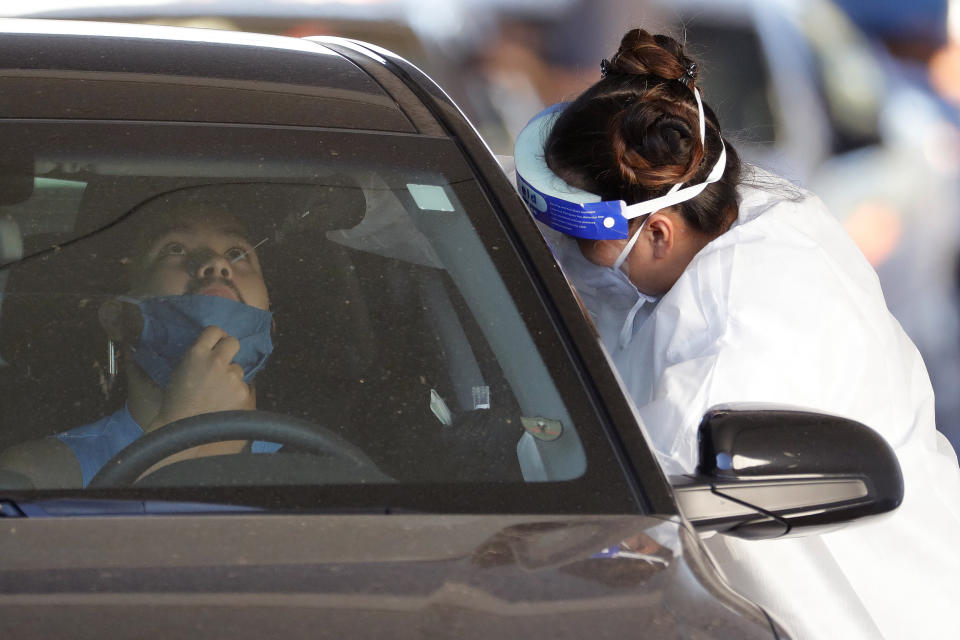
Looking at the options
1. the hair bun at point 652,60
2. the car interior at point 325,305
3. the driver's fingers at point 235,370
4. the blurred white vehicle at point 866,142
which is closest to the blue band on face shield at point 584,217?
the hair bun at point 652,60

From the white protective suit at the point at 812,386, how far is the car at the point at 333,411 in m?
0.42

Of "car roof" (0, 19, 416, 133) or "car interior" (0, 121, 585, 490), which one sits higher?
"car roof" (0, 19, 416, 133)

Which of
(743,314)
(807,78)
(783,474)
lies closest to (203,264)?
(783,474)

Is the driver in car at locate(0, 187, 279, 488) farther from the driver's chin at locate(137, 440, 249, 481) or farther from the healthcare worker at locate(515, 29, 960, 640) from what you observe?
the healthcare worker at locate(515, 29, 960, 640)

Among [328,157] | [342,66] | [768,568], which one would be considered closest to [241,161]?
[328,157]

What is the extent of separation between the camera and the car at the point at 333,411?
110 centimetres

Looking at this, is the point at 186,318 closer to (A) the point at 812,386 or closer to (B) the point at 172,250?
(B) the point at 172,250

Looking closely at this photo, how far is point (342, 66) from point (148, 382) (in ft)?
2.20

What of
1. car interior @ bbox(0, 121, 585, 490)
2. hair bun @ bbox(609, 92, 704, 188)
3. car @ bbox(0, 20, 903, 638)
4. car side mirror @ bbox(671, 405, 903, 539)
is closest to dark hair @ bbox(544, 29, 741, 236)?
hair bun @ bbox(609, 92, 704, 188)

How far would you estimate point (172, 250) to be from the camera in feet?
4.94

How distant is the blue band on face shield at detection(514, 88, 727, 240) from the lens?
6.90 ft

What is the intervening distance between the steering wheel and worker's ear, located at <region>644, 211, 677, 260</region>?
989mm

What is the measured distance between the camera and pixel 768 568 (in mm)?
1864

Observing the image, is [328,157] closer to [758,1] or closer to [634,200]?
[634,200]
